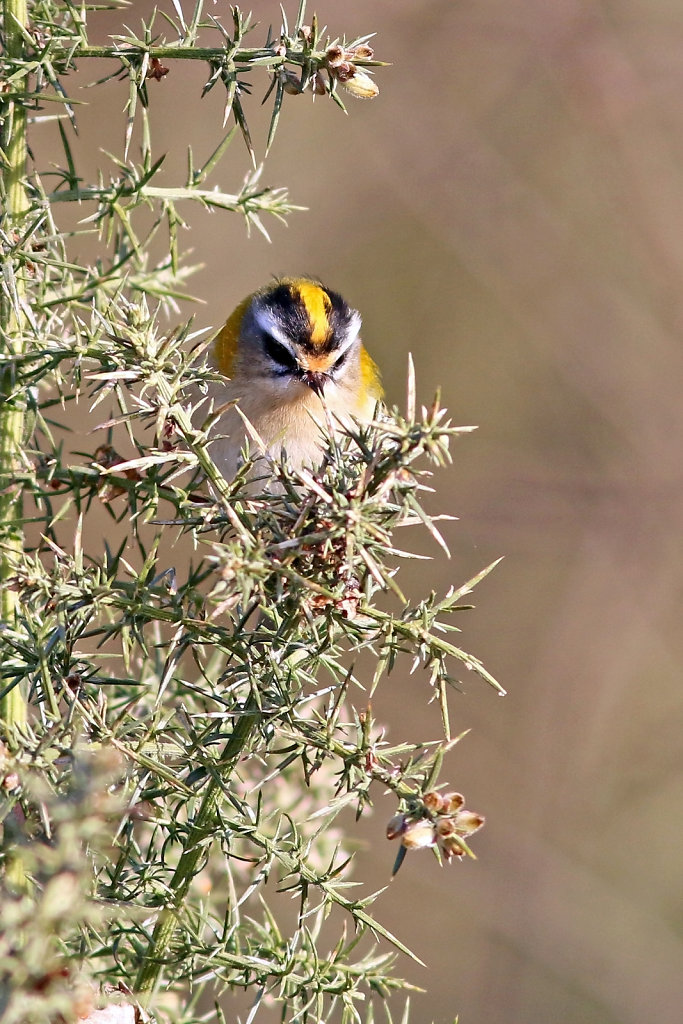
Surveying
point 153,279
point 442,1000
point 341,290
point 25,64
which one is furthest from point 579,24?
point 442,1000

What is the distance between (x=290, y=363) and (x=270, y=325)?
0.17 metres

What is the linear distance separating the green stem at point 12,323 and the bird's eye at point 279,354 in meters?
1.75

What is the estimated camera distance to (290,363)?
9.80ft

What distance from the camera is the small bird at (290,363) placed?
2865 millimetres

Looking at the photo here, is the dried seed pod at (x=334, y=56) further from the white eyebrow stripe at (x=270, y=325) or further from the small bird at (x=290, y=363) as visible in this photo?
the white eyebrow stripe at (x=270, y=325)

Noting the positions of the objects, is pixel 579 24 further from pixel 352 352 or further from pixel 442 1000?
pixel 442 1000

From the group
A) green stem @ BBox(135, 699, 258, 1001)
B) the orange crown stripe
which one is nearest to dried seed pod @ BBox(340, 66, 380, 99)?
green stem @ BBox(135, 699, 258, 1001)

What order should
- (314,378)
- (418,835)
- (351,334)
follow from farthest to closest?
1. (351,334)
2. (314,378)
3. (418,835)

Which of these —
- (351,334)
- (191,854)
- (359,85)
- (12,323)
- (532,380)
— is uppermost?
(532,380)

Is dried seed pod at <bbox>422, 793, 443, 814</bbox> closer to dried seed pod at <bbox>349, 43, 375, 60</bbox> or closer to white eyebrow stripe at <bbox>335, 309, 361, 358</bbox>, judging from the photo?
dried seed pod at <bbox>349, 43, 375, 60</bbox>

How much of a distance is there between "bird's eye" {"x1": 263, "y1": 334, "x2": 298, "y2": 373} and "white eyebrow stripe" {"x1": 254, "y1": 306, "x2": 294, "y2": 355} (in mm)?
11

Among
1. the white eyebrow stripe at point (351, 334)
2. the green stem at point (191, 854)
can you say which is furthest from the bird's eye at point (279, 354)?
the green stem at point (191, 854)

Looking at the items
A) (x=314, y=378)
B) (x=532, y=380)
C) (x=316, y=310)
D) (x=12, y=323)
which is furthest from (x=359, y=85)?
(x=532, y=380)

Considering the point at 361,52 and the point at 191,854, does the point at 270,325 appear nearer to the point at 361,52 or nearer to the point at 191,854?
the point at 361,52
